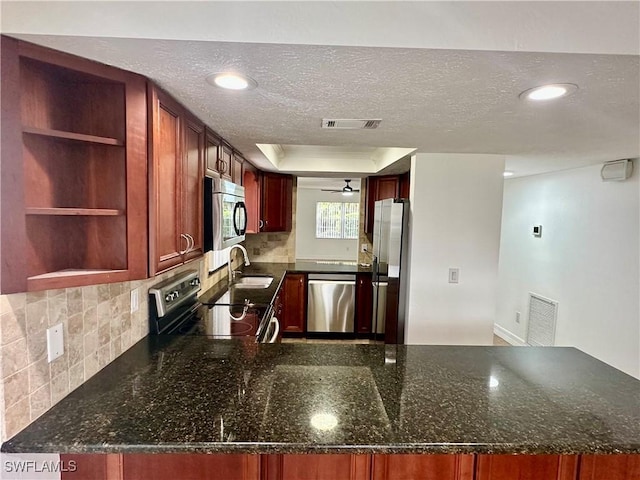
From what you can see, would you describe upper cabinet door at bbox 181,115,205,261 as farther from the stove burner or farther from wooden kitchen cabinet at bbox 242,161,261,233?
wooden kitchen cabinet at bbox 242,161,261,233

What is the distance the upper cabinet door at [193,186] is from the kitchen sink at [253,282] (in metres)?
1.31

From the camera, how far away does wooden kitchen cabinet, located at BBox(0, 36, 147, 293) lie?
98cm

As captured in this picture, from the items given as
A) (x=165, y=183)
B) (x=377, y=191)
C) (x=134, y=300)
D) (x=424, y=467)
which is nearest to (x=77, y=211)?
(x=165, y=183)

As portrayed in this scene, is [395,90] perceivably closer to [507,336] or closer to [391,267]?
[391,267]

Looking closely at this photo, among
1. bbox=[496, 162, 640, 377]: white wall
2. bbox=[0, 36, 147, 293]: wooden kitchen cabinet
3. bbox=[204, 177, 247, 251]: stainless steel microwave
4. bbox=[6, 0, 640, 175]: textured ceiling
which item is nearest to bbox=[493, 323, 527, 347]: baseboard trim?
bbox=[496, 162, 640, 377]: white wall

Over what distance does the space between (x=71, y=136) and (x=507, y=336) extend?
5.11m

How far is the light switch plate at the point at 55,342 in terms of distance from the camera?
3.70ft

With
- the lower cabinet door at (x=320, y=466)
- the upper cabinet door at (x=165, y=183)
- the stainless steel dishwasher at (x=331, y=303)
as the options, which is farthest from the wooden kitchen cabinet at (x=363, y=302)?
the lower cabinet door at (x=320, y=466)

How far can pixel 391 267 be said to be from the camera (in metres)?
2.96

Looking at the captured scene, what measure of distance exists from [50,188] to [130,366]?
0.80m

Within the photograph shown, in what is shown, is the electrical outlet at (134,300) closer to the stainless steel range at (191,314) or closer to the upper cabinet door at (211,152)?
the stainless steel range at (191,314)

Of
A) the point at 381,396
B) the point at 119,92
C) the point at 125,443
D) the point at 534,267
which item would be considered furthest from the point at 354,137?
the point at 534,267

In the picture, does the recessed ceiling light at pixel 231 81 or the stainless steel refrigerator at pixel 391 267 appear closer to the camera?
the recessed ceiling light at pixel 231 81

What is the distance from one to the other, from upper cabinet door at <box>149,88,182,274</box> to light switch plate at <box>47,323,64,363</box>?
355 millimetres
